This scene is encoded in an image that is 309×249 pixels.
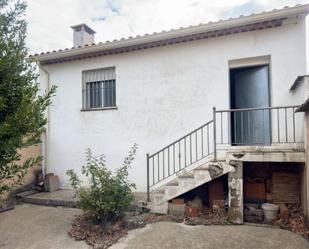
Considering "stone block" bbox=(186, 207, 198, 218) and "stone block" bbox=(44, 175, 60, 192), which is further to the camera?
"stone block" bbox=(44, 175, 60, 192)

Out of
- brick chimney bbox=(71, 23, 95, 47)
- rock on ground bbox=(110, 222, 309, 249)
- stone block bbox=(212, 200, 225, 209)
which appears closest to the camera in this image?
rock on ground bbox=(110, 222, 309, 249)

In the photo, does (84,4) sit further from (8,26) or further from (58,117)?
(8,26)

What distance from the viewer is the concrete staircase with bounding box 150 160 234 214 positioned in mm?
5465

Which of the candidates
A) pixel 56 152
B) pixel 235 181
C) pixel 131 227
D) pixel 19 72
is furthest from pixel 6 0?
pixel 56 152

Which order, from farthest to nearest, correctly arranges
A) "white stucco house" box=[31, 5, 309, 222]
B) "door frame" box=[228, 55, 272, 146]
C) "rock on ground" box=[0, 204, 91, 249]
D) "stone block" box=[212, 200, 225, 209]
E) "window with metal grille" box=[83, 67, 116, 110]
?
1. "window with metal grille" box=[83, 67, 116, 110]
2. "door frame" box=[228, 55, 272, 146]
3. "stone block" box=[212, 200, 225, 209]
4. "white stucco house" box=[31, 5, 309, 222]
5. "rock on ground" box=[0, 204, 91, 249]

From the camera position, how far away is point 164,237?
4770 mm

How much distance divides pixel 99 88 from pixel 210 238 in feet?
18.4

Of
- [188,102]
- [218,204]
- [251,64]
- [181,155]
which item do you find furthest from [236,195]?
[251,64]

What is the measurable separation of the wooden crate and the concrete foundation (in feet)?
4.10

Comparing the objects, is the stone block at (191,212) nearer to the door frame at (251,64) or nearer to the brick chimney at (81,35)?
the door frame at (251,64)

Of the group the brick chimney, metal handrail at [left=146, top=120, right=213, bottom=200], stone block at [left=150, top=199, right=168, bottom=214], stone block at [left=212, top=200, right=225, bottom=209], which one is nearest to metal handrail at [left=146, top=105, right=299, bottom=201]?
metal handrail at [left=146, top=120, right=213, bottom=200]

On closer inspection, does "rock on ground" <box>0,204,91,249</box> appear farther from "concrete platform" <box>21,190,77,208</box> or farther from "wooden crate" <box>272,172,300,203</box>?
"wooden crate" <box>272,172,300,203</box>

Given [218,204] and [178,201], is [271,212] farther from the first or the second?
[178,201]

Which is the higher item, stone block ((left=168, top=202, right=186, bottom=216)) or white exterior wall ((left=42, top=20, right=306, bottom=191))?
white exterior wall ((left=42, top=20, right=306, bottom=191))
